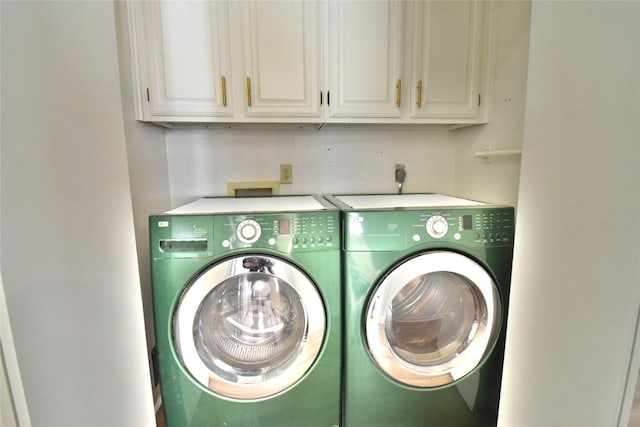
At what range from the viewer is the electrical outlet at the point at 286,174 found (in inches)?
69.1

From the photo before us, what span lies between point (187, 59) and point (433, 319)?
5.10 feet

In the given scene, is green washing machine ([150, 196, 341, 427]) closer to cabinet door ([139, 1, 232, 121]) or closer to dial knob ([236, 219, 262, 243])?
dial knob ([236, 219, 262, 243])

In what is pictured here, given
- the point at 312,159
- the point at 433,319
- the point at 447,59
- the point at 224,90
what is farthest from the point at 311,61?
the point at 433,319

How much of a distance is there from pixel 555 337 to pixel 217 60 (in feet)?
5.40

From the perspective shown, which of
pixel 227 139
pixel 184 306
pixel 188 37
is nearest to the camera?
pixel 184 306

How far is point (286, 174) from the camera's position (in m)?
1.76

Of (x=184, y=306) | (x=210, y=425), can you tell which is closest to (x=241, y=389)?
(x=210, y=425)

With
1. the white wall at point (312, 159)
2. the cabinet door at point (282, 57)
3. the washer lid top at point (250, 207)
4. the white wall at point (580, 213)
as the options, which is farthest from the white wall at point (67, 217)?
the white wall at point (580, 213)

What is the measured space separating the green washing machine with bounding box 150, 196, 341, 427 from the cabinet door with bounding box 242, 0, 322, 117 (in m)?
0.58

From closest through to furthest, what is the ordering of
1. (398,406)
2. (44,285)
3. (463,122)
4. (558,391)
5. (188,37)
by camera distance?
(44,285)
(558,391)
(398,406)
(188,37)
(463,122)

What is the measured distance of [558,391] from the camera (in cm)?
88

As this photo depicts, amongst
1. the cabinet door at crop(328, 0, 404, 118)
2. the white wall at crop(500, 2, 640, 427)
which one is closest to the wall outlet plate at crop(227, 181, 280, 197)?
the cabinet door at crop(328, 0, 404, 118)

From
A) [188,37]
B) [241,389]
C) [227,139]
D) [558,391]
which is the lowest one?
[241,389]

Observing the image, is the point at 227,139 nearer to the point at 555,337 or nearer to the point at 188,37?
the point at 188,37
